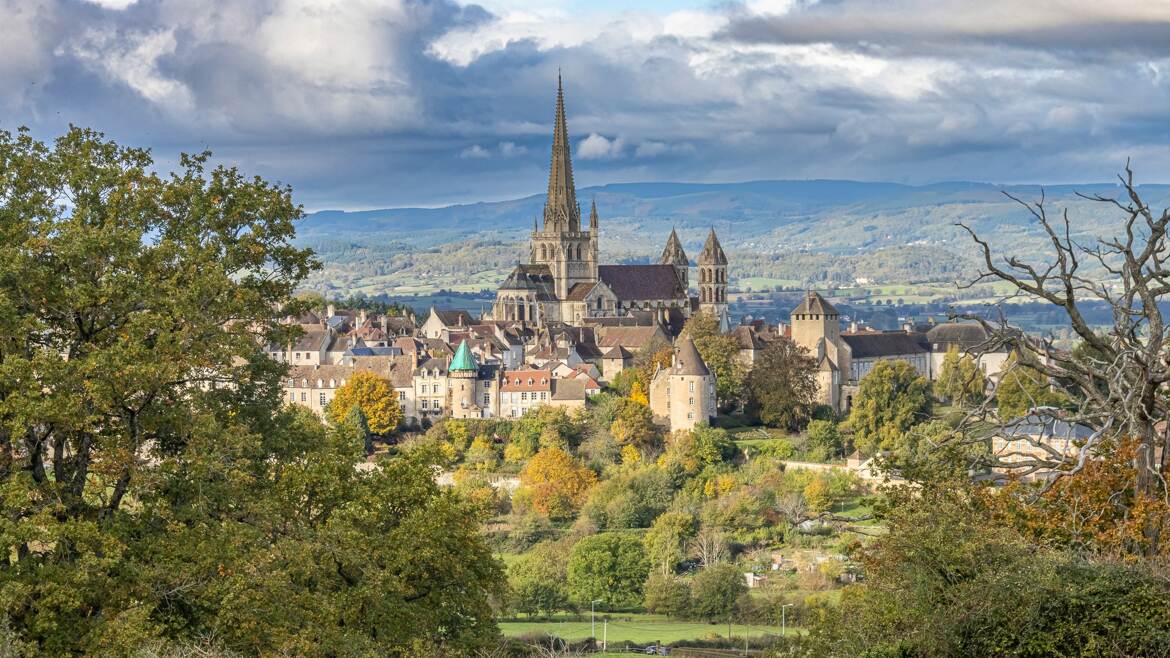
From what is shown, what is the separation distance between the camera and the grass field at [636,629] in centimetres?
4250

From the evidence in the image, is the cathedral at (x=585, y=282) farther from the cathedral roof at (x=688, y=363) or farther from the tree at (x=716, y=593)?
the tree at (x=716, y=593)

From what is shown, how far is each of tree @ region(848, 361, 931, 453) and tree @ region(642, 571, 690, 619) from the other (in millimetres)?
14990

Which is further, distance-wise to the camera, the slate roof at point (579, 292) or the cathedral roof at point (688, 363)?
the slate roof at point (579, 292)

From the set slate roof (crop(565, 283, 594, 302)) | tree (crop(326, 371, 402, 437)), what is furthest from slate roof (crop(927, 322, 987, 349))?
tree (crop(326, 371, 402, 437))

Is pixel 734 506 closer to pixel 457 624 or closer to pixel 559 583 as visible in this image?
pixel 559 583

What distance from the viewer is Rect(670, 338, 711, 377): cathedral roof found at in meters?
64.4

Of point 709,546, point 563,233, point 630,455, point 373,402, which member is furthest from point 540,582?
point 563,233

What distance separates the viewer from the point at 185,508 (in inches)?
726

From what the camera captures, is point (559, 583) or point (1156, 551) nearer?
point (1156, 551)

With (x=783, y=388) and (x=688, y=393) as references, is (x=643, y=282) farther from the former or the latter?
(x=688, y=393)

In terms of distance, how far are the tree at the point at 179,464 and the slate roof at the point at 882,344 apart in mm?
55721

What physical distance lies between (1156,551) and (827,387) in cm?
5488

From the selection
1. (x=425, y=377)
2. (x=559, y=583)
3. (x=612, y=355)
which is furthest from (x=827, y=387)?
(x=559, y=583)

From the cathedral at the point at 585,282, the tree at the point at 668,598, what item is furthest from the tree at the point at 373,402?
the cathedral at the point at 585,282
